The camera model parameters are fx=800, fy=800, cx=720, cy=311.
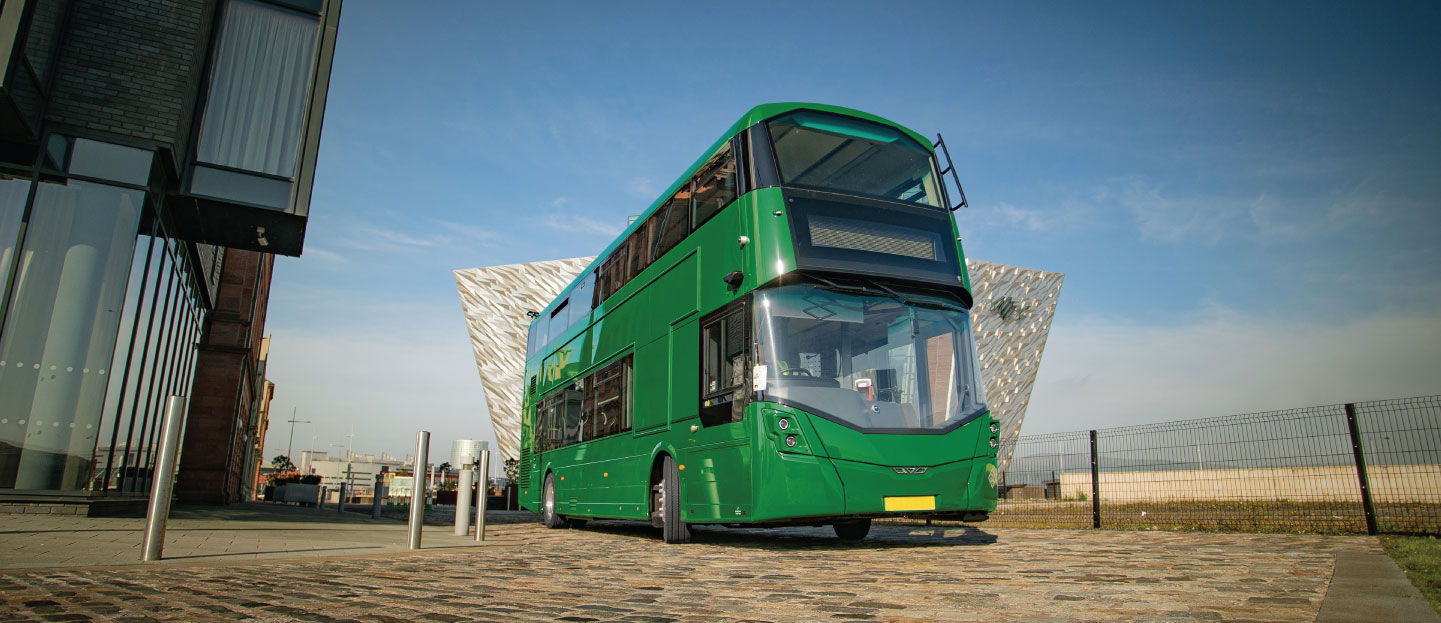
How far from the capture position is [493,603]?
3.61 meters

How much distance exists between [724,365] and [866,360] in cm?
129

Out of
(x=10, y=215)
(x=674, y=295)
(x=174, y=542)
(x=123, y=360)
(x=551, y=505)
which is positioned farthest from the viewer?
(x=551, y=505)

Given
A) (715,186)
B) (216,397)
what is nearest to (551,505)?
(715,186)

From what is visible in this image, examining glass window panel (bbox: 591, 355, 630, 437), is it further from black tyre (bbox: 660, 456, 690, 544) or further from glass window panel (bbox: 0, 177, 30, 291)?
glass window panel (bbox: 0, 177, 30, 291)

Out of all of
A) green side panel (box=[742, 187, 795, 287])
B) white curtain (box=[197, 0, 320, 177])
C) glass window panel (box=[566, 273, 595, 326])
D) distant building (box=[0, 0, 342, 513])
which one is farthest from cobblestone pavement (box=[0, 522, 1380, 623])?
white curtain (box=[197, 0, 320, 177])

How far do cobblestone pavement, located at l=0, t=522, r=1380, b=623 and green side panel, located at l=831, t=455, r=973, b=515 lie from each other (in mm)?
418

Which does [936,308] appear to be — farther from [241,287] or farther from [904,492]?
[241,287]

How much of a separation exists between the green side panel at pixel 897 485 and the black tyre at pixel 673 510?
2.11m

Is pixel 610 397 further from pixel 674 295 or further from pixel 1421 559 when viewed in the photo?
pixel 1421 559

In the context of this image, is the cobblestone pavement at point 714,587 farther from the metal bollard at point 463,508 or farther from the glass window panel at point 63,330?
the glass window panel at point 63,330

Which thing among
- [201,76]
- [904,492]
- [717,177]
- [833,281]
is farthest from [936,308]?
[201,76]

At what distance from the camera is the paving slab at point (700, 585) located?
3242 millimetres

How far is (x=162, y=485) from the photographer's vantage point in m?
5.04

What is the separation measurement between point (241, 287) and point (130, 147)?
393 inches
